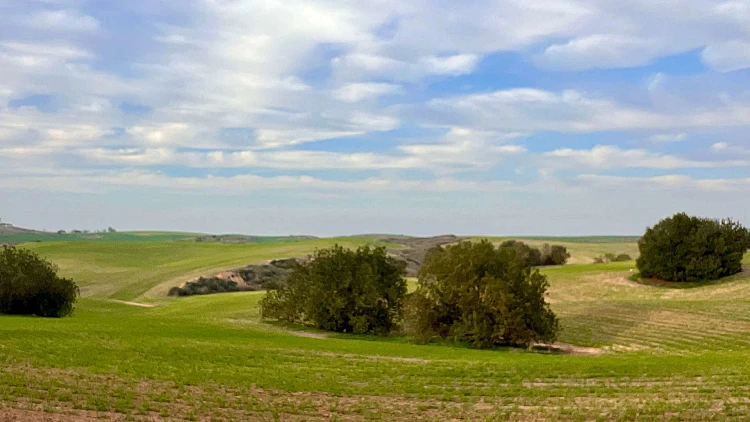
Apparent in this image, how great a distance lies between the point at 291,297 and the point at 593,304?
2012 centimetres

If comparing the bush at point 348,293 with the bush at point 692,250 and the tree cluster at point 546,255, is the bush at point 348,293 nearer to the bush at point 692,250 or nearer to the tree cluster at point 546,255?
the bush at point 692,250

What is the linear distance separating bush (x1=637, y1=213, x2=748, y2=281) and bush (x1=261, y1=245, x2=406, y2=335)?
93.4 ft

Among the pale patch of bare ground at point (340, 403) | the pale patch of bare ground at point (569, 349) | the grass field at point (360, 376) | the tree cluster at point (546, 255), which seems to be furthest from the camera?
the tree cluster at point (546, 255)

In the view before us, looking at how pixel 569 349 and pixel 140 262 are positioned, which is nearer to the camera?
pixel 569 349

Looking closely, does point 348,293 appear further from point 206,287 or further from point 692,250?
point 206,287

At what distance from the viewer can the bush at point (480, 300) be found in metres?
36.8

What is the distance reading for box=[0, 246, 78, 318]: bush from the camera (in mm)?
43531

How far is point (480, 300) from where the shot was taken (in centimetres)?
3784

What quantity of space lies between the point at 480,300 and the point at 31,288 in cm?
2582

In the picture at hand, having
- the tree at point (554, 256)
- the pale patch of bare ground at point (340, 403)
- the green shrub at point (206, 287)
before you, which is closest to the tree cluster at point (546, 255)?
the tree at point (554, 256)

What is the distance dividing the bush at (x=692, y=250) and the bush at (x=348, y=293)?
2847 centimetres

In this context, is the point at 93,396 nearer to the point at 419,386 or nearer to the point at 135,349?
the point at 419,386

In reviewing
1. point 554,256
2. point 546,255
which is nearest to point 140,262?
point 546,255

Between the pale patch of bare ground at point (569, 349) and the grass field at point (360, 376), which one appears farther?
the pale patch of bare ground at point (569, 349)
